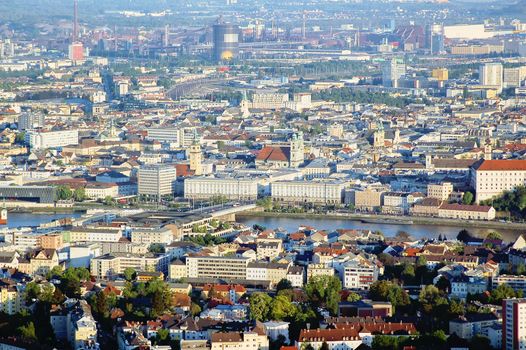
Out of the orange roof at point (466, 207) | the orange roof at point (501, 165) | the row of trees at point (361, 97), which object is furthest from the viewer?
the row of trees at point (361, 97)

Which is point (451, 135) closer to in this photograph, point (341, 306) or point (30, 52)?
point (341, 306)

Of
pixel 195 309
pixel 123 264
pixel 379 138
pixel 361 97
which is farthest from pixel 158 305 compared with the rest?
pixel 361 97

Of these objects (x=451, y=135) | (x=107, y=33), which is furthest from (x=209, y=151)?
(x=107, y=33)

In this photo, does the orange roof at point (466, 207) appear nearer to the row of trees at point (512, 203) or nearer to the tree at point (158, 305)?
the row of trees at point (512, 203)

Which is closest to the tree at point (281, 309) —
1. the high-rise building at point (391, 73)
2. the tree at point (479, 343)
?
the tree at point (479, 343)

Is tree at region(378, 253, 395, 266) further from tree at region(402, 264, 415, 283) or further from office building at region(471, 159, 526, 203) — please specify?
office building at region(471, 159, 526, 203)

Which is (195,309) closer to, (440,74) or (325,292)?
(325,292)

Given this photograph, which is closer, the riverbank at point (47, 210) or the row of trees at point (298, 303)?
the row of trees at point (298, 303)
